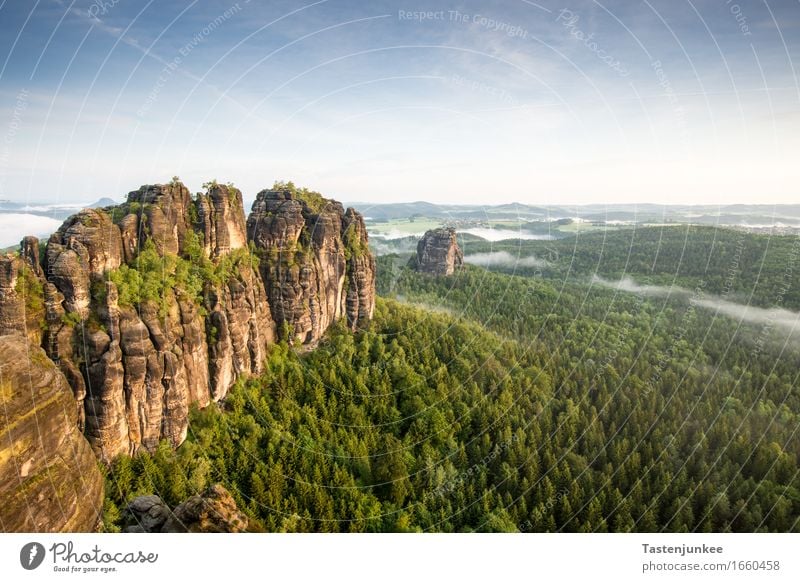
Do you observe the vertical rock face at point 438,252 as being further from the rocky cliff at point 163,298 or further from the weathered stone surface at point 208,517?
the weathered stone surface at point 208,517

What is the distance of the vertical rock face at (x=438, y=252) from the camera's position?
88875 mm

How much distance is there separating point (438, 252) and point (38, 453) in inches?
3067

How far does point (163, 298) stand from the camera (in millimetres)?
28609

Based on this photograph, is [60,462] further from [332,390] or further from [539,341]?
[539,341]

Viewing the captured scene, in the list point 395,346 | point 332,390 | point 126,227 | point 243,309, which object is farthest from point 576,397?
point 126,227

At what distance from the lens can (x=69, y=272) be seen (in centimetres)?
2425

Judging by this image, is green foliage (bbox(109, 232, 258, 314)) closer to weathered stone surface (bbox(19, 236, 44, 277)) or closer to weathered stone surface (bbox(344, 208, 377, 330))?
weathered stone surface (bbox(19, 236, 44, 277))

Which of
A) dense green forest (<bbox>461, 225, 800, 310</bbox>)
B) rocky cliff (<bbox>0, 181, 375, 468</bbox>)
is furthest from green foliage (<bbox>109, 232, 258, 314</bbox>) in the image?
dense green forest (<bbox>461, 225, 800, 310</bbox>)

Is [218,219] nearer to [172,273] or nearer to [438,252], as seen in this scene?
[172,273]

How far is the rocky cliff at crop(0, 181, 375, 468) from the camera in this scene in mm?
24172

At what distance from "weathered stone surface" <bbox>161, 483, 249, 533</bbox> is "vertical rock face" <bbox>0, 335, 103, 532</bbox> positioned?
5.53 m

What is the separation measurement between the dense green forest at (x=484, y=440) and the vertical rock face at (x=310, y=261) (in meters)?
3.51
